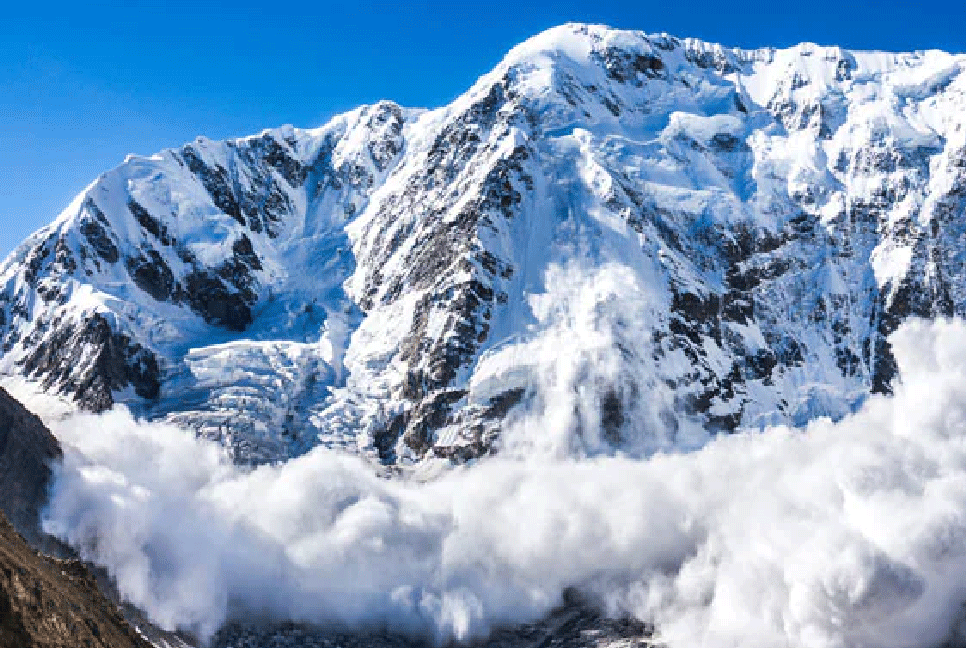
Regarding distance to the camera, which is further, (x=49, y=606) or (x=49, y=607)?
(x=49, y=606)

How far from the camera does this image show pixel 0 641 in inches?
2047

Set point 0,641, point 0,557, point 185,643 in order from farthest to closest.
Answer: point 185,643 → point 0,557 → point 0,641

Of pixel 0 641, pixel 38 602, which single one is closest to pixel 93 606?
pixel 38 602

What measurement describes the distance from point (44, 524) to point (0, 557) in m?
151

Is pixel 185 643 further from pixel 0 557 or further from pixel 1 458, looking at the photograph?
pixel 0 557

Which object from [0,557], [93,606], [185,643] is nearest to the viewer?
[0,557]

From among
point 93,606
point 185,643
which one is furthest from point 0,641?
point 185,643

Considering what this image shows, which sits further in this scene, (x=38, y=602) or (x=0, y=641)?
(x=38, y=602)

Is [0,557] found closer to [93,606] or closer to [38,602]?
[38,602]

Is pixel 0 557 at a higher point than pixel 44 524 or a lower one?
lower

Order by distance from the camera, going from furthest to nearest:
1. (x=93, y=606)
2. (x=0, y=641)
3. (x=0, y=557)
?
(x=93, y=606), (x=0, y=557), (x=0, y=641)

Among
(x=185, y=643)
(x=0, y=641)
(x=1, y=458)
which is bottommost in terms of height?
(x=0, y=641)

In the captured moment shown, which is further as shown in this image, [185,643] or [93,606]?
[185,643]

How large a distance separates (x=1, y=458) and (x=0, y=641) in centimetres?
16061
